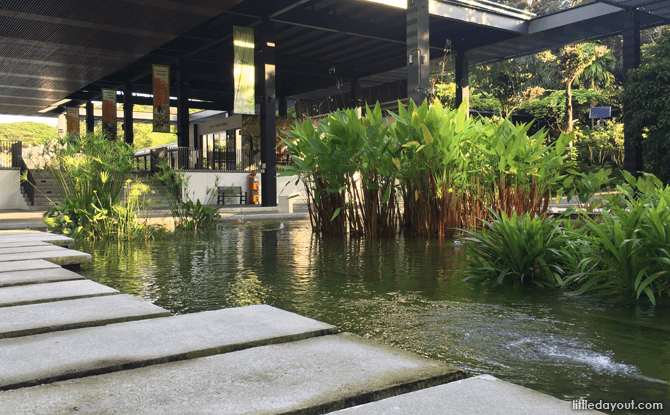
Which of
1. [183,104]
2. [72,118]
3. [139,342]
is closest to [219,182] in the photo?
[183,104]

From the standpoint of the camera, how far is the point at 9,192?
17766mm

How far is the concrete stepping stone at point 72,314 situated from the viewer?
6.10 ft

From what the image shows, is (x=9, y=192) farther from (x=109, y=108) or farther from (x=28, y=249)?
(x=28, y=249)

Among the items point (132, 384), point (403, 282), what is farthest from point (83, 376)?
point (403, 282)

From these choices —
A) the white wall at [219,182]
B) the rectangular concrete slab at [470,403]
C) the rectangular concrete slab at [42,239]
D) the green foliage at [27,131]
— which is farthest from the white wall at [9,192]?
the green foliage at [27,131]

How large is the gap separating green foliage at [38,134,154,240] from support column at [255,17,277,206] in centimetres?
945

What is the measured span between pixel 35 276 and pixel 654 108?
45.9 ft

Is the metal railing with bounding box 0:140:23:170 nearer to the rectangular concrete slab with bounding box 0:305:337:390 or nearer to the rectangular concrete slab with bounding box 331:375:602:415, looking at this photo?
the rectangular concrete slab with bounding box 0:305:337:390

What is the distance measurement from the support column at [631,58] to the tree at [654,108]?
0.92 metres

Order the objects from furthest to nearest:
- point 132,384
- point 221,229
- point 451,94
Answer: point 451,94, point 221,229, point 132,384

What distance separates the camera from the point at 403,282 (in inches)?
121

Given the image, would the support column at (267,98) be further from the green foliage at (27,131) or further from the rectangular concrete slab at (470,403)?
the green foliage at (27,131)

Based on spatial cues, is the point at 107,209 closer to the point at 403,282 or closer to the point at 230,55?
the point at 403,282

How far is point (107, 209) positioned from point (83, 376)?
4.84 metres
